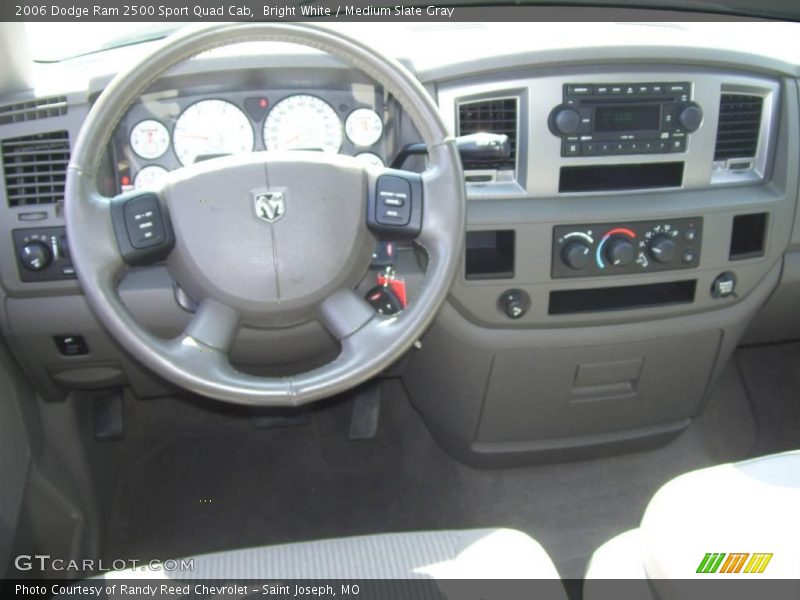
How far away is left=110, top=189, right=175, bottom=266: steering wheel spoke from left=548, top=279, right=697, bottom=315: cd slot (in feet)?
3.14

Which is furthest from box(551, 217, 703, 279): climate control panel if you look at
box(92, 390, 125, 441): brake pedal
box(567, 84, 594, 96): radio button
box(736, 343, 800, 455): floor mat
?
box(92, 390, 125, 441): brake pedal

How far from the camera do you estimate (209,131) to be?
1.72 meters

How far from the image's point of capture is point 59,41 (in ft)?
6.68

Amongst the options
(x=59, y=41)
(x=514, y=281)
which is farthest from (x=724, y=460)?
(x=59, y=41)

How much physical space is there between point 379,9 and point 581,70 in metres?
0.57

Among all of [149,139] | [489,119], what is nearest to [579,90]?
[489,119]

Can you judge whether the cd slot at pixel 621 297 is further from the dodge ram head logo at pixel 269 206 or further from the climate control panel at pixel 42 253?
the climate control panel at pixel 42 253

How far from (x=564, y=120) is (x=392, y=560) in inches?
39.0

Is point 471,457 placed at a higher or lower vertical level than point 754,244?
lower

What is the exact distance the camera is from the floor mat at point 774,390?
2648mm

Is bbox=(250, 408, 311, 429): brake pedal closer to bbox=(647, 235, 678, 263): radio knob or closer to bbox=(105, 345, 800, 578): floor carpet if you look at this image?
bbox=(105, 345, 800, 578): floor carpet

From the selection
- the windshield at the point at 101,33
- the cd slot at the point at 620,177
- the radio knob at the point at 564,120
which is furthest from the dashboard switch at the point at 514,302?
the windshield at the point at 101,33

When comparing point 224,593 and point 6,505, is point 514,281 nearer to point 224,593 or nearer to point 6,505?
point 224,593

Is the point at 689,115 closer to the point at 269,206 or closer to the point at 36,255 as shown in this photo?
the point at 269,206
